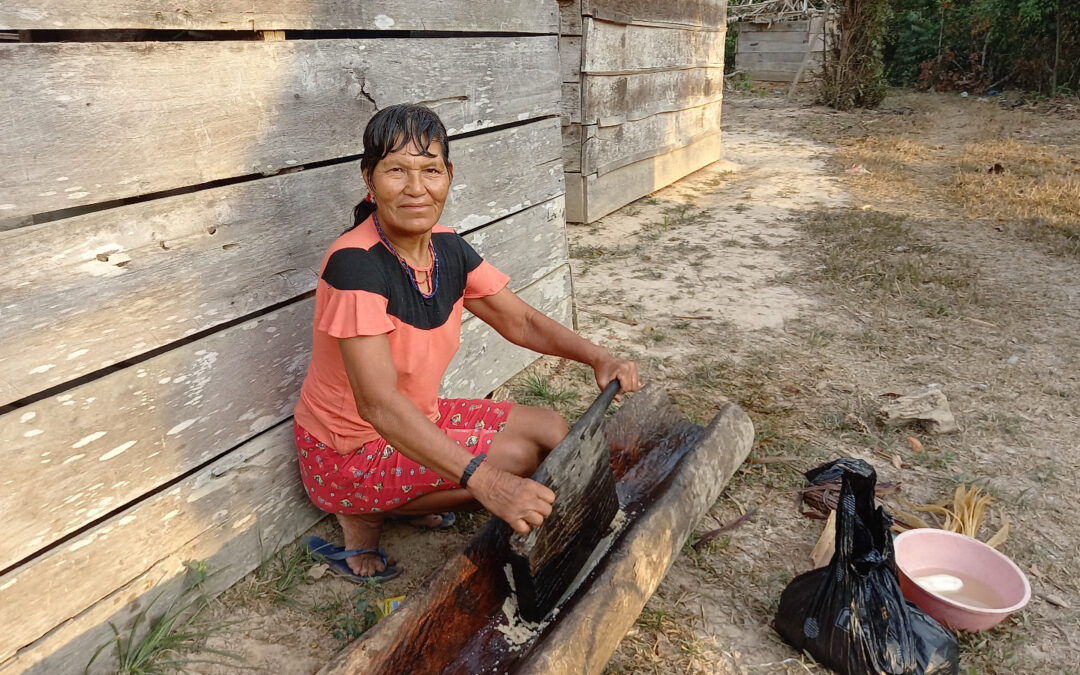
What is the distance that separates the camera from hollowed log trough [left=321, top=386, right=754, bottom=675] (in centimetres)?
179

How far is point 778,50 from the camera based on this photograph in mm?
17484

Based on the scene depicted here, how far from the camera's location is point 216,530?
7.53ft

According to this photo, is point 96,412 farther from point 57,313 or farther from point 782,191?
point 782,191

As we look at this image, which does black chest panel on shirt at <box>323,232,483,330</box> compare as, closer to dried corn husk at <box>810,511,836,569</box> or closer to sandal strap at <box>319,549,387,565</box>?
sandal strap at <box>319,549,387,565</box>

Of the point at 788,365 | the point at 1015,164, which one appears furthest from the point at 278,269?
the point at 1015,164

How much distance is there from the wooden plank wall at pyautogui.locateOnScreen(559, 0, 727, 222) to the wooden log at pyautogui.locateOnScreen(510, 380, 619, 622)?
4083 mm

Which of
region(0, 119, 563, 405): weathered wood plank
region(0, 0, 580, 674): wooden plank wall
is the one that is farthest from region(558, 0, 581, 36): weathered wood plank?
region(0, 119, 563, 405): weathered wood plank

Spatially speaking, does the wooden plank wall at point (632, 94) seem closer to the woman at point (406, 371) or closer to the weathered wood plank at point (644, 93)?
the weathered wood plank at point (644, 93)

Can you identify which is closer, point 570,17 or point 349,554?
point 349,554

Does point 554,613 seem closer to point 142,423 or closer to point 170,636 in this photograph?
point 170,636

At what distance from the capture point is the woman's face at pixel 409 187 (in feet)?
6.54

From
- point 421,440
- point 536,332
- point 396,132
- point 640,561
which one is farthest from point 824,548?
point 396,132

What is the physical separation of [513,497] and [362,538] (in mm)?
904

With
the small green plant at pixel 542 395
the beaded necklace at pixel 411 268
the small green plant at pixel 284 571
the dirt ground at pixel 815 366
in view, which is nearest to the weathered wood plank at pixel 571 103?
the dirt ground at pixel 815 366
